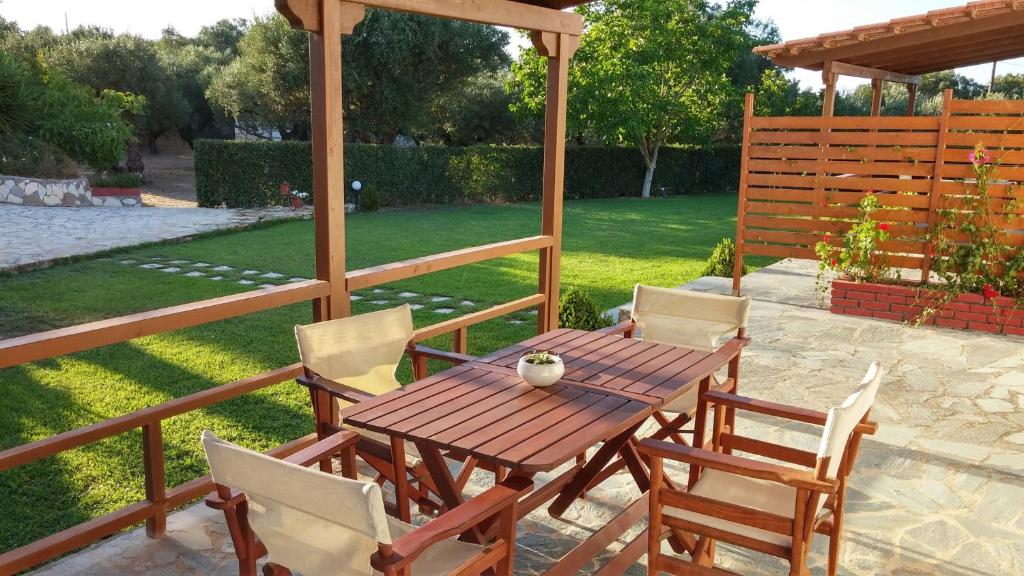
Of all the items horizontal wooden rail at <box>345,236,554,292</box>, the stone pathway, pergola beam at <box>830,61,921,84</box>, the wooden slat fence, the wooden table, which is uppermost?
pergola beam at <box>830,61,921,84</box>

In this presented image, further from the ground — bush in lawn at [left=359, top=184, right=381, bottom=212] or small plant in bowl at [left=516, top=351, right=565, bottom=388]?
small plant in bowl at [left=516, top=351, right=565, bottom=388]

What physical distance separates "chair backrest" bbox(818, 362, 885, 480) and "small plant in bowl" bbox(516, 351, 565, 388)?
0.92 m

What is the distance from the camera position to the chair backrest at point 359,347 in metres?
3.27

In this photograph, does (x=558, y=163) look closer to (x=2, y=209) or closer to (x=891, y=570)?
(x=891, y=570)

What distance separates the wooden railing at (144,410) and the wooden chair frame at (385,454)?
1.29 ft

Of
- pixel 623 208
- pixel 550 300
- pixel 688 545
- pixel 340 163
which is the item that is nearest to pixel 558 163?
pixel 550 300

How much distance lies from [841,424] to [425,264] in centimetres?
241

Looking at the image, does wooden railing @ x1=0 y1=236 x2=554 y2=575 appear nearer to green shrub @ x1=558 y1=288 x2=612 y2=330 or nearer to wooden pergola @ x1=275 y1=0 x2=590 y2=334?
wooden pergola @ x1=275 y1=0 x2=590 y2=334

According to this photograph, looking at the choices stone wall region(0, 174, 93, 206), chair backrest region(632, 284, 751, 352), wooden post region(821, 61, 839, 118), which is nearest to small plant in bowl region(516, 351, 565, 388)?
chair backrest region(632, 284, 751, 352)

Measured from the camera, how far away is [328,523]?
197 cm

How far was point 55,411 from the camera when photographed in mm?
5211

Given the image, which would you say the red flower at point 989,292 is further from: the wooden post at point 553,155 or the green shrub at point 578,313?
the wooden post at point 553,155

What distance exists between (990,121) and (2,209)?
16950 mm

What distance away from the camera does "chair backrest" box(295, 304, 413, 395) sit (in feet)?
10.7
